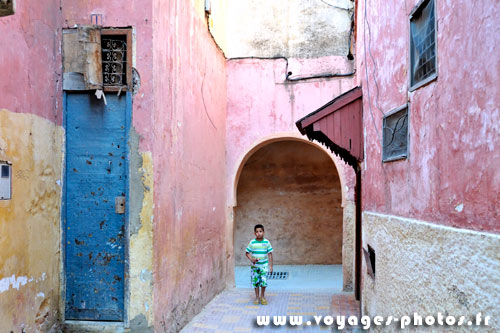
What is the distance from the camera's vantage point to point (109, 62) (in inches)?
205

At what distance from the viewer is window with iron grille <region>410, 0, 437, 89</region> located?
355 cm

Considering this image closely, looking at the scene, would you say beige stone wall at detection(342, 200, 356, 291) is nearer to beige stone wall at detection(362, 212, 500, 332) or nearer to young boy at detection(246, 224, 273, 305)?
young boy at detection(246, 224, 273, 305)

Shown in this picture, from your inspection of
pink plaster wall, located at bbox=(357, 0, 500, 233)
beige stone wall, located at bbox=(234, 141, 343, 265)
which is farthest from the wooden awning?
beige stone wall, located at bbox=(234, 141, 343, 265)

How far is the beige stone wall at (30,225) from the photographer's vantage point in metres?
4.14

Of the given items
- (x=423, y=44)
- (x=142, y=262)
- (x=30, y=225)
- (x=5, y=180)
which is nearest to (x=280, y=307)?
(x=142, y=262)

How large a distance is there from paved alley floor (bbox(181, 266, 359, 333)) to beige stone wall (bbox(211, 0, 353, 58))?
4.57m

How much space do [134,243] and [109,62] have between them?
1.92 meters

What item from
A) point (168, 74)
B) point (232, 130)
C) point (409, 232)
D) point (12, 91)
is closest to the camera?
point (409, 232)

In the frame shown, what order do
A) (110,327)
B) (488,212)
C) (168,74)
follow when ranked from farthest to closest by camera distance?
(168,74), (110,327), (488,212)

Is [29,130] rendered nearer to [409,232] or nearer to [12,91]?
[12,91]

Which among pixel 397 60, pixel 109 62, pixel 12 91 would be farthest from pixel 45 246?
pixel 397 60

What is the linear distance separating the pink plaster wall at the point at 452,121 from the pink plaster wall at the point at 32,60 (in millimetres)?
3385

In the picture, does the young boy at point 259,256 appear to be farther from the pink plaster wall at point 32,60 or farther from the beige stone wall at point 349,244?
the pink plaster wall at point 32,60

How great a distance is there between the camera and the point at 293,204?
12.9 m
